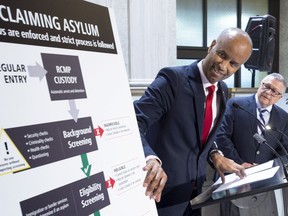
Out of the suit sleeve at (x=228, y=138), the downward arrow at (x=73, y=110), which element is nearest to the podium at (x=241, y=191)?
the downward arrow at (x=73, y=110)

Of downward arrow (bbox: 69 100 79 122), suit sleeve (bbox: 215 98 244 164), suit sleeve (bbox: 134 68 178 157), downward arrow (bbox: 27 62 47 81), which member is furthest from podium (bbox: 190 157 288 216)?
suit sleeve (bbox: 215 98 244 164)

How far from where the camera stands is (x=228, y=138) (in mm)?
2764

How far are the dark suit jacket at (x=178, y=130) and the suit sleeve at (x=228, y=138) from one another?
3.07ft

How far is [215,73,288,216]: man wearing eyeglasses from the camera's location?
8.93 ft

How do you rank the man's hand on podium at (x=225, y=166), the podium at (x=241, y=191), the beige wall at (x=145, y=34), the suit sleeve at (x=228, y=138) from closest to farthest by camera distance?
1. the podium at (x=241, y=191)
2. the man's hand on podium at (x=225, y=166)
3. the suit sleeve at (x=228, y=138)
4. the beige wall at (x=145, y=34)

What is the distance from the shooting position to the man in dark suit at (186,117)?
5.43 ft

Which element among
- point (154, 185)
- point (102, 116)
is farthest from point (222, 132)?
point (102, 116)

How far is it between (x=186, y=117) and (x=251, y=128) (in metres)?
1.20

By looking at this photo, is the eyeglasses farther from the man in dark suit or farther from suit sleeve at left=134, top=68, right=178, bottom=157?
suit sleeve at left=134, top=68, right=178, bottom=157

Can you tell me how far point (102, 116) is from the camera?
108cm

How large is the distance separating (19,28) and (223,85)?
4.19 feet

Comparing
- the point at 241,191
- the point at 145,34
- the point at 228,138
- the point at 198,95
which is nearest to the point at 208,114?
the point at 198,95

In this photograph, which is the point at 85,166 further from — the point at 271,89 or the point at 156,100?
the point at 271,89

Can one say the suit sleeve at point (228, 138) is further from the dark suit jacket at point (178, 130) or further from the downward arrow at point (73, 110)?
the downward arrow at point (73, 110)
